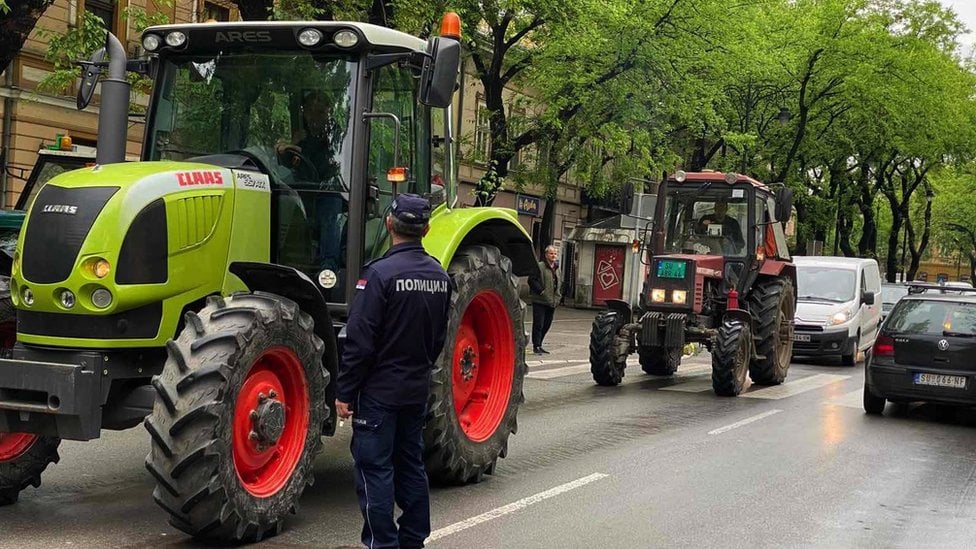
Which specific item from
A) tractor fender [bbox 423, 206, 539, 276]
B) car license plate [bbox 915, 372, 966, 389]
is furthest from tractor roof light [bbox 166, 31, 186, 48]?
car license plate [bbox 915, 372, 966, 389]

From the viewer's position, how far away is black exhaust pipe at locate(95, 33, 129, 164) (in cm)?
680

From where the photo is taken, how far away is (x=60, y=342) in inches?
220

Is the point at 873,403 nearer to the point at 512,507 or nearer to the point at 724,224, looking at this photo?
the point at 724,224

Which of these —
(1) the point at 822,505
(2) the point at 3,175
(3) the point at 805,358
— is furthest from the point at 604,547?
(2) the point at 3,175

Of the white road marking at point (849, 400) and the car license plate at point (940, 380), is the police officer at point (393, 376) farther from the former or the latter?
the white road marking at point (849, 400)

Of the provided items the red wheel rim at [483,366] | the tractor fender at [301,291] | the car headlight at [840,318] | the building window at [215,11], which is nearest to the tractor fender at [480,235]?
the red wheel rim at [483,366]

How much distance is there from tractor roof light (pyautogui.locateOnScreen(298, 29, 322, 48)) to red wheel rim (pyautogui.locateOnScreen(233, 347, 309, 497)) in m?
2.02

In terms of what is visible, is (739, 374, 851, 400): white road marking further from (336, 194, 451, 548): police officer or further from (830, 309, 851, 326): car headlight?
(336, 194, 451, 548): police officer

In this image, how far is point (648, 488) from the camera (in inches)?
306

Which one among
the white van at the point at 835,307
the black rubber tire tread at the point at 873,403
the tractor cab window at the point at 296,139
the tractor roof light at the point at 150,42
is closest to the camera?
the tractor cab window at the point at 296,139

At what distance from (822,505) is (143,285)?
15.7 ft

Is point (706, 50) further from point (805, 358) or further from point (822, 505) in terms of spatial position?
point (822, 505)

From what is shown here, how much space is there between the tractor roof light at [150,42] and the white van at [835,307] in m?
14.3

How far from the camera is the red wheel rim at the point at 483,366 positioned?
756cm
